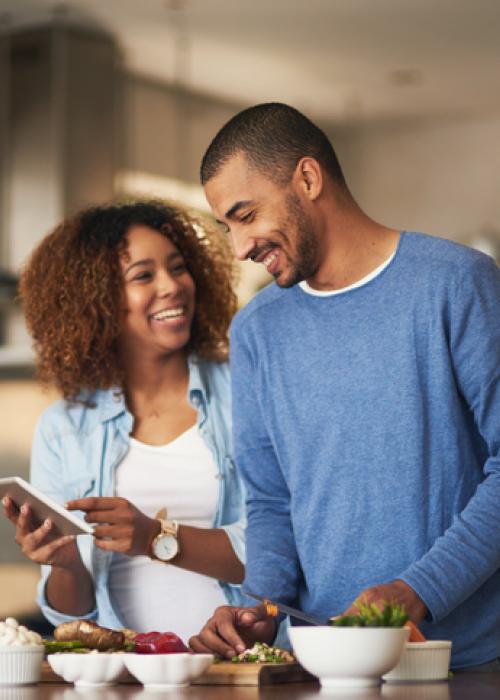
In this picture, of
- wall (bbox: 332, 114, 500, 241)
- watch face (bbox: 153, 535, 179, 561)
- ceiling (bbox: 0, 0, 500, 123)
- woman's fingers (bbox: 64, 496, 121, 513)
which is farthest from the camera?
wall (bbox: 332, 114, 500, 241)

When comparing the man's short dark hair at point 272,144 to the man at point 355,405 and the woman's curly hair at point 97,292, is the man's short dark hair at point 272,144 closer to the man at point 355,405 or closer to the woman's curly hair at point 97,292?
the man at point 355,405

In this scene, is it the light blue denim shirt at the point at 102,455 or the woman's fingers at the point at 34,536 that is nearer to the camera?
the woman's fingers at the point at 34,536

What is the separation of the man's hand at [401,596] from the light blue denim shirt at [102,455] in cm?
79

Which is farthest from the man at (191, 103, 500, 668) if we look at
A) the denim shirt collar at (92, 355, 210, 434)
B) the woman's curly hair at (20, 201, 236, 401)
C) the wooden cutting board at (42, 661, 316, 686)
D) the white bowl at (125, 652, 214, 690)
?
the woman's curly hair at (20, 201, 236, 401)

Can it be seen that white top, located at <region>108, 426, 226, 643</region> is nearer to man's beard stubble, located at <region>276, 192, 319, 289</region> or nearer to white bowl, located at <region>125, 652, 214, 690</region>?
man's beard stubble, located at <region>276, 192, 319, 289</region>

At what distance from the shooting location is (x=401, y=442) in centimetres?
195

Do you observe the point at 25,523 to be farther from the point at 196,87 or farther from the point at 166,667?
the point at 196,87

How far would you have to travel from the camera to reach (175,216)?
9.46 ft

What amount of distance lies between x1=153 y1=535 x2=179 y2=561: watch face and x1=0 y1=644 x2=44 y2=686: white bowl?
0.71m

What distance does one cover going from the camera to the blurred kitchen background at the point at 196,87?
641 centimetres

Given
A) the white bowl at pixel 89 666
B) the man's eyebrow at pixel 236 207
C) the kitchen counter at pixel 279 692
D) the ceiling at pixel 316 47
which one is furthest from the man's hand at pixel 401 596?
the ceiling at pixel 316 47

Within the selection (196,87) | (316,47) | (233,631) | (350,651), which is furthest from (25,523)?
(196,87)

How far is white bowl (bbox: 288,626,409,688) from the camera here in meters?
1.55

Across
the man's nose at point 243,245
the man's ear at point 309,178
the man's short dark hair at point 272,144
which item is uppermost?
the man's short dark hair at point 272,144
